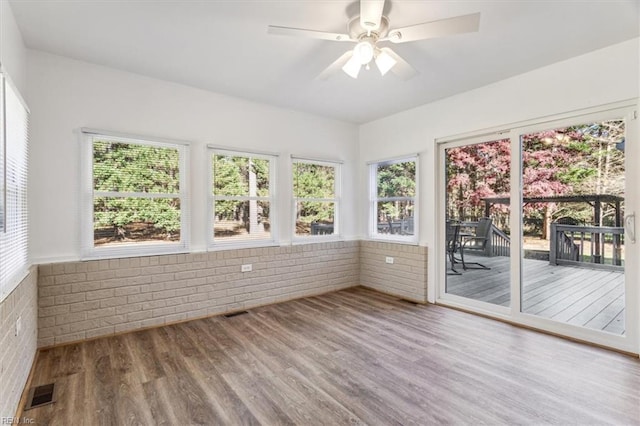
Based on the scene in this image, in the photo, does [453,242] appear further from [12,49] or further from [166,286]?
[12,49]

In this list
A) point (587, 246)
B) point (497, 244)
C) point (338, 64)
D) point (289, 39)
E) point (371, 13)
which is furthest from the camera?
point (497, 244)

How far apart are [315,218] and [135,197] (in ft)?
8.27

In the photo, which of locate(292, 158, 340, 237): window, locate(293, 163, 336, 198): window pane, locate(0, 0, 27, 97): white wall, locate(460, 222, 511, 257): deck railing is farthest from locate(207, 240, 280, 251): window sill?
locate(460, 222, 511, 257): deck railing

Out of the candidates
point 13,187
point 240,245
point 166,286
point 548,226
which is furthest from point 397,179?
point 13,187

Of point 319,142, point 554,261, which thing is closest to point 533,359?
point 554,261

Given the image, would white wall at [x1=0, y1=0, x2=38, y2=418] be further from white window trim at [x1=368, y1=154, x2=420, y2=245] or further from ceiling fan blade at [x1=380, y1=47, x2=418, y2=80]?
white window trim at [x1=368, y1=154, x2=420, y2=245]

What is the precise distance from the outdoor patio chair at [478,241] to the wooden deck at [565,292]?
14cm

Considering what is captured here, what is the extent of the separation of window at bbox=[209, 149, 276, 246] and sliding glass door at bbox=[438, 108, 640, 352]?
244 centimetres

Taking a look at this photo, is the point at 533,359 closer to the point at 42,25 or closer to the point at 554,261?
the point at 554,261

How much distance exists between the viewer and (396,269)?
483 cm

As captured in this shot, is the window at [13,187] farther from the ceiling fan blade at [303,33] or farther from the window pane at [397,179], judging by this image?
the window pane at [397,179]

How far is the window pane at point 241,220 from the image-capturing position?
4.11 metres

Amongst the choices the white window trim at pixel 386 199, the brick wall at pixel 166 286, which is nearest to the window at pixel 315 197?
the brick wall at pixel 166 286

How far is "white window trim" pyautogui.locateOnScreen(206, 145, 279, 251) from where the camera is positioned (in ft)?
13.1
